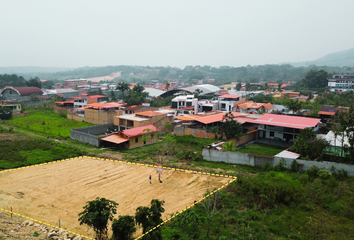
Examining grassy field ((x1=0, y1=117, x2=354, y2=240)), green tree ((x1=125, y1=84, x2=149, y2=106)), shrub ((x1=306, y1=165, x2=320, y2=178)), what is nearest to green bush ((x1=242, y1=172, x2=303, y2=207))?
grassy field ((x1=0, y1=117, x2=354, y2=240))

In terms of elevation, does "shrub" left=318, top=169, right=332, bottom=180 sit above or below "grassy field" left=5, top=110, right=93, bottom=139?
above

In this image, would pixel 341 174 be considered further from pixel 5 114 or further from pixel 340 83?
pixel 340 83

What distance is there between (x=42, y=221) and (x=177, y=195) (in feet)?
23.1

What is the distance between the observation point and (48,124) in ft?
130

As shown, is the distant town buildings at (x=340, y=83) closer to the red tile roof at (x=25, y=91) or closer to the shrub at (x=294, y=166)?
the shrub at (x=294, y=166)

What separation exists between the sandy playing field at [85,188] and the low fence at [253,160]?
3.50 m

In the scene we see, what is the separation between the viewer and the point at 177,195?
53.8 feet

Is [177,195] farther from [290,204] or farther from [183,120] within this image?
[183,120]

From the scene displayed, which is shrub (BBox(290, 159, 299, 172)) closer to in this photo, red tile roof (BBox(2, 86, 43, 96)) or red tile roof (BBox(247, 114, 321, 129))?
red tile roof (BBox(247, 114, 321, 129))

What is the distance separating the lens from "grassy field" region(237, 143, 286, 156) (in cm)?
2516

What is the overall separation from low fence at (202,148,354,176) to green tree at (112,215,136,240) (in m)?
12.6

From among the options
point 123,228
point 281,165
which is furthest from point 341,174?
point 123,228

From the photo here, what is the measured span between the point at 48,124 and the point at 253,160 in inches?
1177

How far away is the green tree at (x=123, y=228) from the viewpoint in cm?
1090
